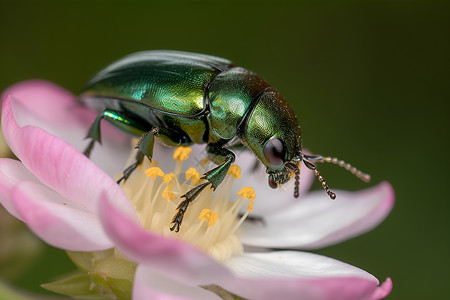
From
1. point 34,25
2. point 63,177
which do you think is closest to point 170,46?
point 34,25

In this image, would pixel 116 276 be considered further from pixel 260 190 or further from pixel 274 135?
pixel 260 190

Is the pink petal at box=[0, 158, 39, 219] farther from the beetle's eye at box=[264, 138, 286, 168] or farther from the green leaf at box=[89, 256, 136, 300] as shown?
the beetle's eye at box=[264, 138, 286, 168]

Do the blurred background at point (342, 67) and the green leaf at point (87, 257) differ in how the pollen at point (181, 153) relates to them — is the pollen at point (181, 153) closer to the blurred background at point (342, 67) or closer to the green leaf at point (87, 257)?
the green leaf at point (87, 257)

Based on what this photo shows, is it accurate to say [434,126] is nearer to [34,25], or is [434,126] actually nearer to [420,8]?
[420,8]

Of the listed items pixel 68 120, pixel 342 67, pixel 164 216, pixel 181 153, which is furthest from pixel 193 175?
pixel 342 67

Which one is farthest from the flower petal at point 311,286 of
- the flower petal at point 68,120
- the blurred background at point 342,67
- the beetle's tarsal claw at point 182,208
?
the blurred background at point 342,67
